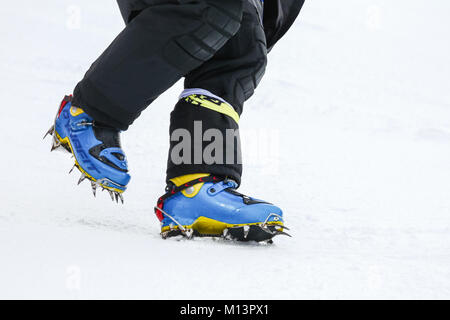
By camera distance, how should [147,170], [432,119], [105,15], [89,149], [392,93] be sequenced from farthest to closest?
[105,15]
[392,93]
[432,119]
[147,170]
[89,149]

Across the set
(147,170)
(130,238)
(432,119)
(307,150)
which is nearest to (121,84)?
(130,238)

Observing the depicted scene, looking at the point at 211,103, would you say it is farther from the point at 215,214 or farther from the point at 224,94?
the point at 215,214

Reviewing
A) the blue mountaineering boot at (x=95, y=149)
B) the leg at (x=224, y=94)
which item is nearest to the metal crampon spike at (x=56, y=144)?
the blue mountaineering boot at (x=95, y=149)

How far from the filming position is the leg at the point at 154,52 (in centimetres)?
77

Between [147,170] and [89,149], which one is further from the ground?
[147,170]

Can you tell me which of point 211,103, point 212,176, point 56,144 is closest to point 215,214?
point 212,176

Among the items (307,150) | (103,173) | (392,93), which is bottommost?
(103,173)

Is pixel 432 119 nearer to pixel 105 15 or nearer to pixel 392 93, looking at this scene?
pixel 392 93

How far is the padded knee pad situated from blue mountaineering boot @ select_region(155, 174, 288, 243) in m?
0.16

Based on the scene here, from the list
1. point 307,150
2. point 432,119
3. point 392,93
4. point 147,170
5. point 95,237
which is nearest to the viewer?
point 95,237

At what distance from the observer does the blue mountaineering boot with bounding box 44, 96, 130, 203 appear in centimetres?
83

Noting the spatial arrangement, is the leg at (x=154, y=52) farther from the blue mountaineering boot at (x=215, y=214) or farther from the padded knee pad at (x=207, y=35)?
the blue mountaineering boot at (x=215, y=214)
